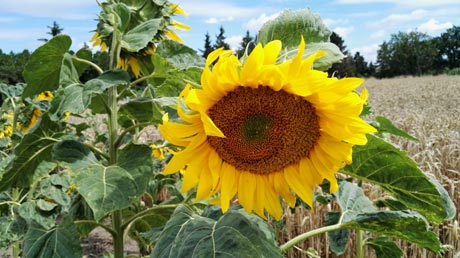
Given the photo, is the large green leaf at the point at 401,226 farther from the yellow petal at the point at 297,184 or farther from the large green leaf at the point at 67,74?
the large green leaf at the point at 67,74

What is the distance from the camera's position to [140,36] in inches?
55.9

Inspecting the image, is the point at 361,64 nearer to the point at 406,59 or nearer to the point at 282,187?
the point at 406,59

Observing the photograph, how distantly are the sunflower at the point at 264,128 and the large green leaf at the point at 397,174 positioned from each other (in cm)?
6

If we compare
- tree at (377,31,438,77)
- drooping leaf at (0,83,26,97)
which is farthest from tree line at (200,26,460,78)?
drooping leaf at (0,83,26,97)

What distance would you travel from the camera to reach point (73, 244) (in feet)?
4.83

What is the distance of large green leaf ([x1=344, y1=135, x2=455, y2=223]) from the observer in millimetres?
1032

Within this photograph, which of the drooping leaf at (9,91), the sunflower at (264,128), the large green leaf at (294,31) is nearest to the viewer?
the sunflower at (264,128)

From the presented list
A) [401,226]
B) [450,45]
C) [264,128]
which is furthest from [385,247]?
[450,45]

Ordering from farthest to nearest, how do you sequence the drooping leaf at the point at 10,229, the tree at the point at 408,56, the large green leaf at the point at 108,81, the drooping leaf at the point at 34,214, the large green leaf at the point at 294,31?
1. the tree at the point at 408,56
2. the drooping leaf at the point at 10,229
3. the drooping leaf at the point at 34,214
4. the large green leaf at the point at 108,81
5. the large green leaf at the point at 294,31

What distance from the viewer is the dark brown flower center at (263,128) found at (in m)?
1.02

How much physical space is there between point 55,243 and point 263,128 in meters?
0.71

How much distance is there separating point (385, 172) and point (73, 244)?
840 mm

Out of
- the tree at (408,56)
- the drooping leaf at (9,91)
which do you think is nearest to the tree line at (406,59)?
the tree at (408,56)

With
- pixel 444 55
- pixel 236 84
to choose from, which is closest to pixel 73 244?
pixel 236 84
